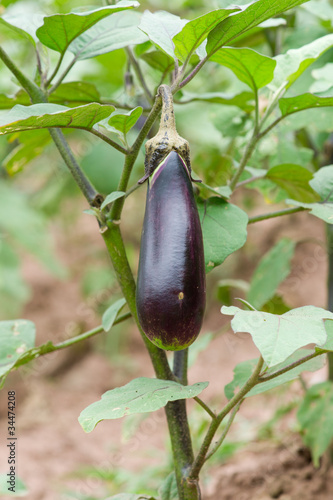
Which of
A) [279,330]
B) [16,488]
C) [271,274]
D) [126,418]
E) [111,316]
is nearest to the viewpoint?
[279,330]

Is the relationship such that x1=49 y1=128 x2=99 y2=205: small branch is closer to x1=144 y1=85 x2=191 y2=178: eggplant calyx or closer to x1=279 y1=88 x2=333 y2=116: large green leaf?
x1=144 y1=85 x2=191 y2=178: eggplant calyx

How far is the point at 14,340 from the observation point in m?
0.70

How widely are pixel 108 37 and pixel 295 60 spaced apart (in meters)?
0.23

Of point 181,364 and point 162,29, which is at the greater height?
point 162,29

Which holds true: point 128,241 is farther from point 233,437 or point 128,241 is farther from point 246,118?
point 246,118

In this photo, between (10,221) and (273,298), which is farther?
(10,221)

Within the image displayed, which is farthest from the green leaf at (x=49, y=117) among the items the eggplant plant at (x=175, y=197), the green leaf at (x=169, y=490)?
the green leaf at (x=169, y=490)

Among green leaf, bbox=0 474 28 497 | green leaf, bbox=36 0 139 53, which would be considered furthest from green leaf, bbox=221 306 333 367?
green leaf, bbox=0 474 28 497

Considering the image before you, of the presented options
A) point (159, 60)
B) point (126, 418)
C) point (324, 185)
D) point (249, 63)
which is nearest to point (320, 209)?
point (324, 185)

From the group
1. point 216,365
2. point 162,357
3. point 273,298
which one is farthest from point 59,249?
point 162,357

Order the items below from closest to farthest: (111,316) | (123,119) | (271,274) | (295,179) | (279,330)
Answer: (279,330) → (123,119) → (111,316) → (295,179) → (271,274)

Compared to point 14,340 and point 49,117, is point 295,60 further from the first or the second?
point 14,340

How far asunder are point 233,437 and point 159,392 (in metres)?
1.05

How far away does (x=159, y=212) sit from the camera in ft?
1.52
